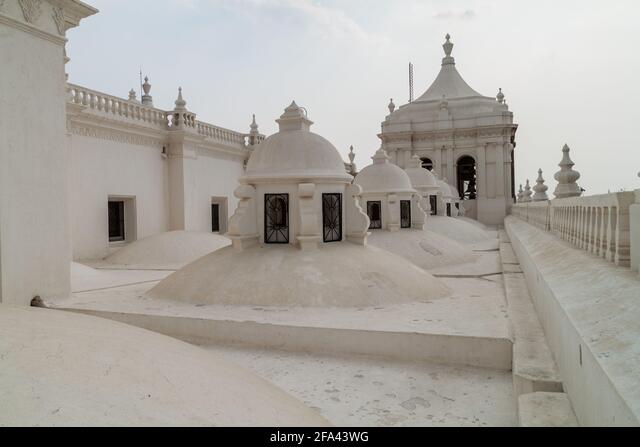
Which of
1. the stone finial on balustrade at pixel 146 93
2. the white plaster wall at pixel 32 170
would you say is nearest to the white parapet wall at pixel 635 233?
the white plaster wall at pixel 32 170

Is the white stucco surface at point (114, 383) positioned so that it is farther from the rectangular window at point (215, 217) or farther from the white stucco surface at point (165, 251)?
the rectangular window at point (215, 217)

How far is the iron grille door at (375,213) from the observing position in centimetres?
1672

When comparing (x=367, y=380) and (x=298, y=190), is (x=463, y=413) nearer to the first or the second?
(x=367, y=380)

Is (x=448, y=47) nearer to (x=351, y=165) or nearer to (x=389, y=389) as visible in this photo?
(x=351, y=165)

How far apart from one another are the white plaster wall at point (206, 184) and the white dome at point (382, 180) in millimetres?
5845

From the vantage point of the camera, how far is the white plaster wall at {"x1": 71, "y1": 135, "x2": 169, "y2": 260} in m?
16.6

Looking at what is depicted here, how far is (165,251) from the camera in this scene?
17.3 metres

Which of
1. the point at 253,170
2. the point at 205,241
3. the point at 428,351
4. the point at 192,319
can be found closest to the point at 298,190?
the point at 253,170

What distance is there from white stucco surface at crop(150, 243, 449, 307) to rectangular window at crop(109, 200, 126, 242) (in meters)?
8.94

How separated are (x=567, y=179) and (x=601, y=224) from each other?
16.9ft

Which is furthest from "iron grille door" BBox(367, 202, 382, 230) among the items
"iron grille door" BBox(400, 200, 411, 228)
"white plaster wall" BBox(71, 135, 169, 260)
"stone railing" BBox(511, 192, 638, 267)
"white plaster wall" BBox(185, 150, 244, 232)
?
"white plaster wall" BBox(71, 135, 169, 260)

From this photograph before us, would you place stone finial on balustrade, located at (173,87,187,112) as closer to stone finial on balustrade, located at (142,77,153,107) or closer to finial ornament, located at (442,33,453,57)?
stone finial on balustrade, located at (142,77,153,107)
